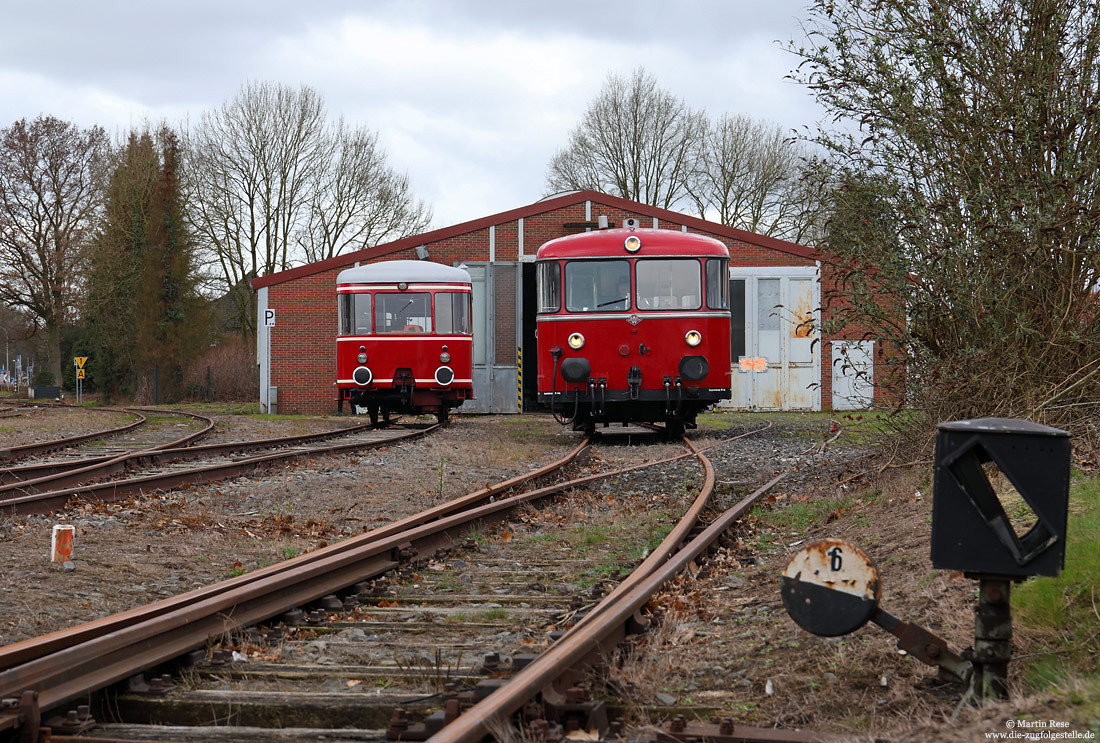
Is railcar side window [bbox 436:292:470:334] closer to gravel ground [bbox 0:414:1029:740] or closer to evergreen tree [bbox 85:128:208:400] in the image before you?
gravel ground [bbox 0:414:1029:740]

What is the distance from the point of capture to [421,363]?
18984 mm

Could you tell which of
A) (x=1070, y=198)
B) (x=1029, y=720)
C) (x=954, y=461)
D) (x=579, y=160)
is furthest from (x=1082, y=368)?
(x=579, y=160)

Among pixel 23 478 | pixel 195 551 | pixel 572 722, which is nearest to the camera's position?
pixel 572 722

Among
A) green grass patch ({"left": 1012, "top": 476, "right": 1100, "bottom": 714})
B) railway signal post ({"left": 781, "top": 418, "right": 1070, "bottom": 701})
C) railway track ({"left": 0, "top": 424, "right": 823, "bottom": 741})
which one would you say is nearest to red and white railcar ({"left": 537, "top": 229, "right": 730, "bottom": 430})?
railway track ({"left": 0, "top": 424, "right": 823, "bottom": 741})

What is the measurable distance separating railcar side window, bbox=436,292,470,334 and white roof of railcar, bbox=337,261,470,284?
279 mm

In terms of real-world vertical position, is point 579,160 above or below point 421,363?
above

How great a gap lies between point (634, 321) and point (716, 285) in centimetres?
132

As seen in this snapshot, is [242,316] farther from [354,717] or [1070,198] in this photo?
[354,717]

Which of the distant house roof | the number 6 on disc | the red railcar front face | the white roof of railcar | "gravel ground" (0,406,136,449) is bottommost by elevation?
"gravel ground" (0,406,136,449)

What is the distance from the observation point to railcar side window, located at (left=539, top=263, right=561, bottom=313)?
1535cm

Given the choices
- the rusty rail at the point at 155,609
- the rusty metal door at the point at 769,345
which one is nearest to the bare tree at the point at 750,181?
the rusty metal door at the point at 769,345

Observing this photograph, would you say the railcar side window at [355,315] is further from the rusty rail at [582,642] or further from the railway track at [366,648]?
the rusty rail at [582,642]

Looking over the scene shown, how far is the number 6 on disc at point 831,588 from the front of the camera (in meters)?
3.42

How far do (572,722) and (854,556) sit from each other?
1.03 metres
